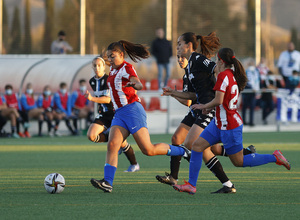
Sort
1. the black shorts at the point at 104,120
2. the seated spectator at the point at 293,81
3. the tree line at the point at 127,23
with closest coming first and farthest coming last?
the black shorts at the point at 104,120 → the seated spectator at the point at 293,81 → the tree line at the point at 127,23

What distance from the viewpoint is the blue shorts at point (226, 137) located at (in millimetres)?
7312

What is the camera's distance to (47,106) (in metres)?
20.0

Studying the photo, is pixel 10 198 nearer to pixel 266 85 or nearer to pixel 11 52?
pixel 266 85

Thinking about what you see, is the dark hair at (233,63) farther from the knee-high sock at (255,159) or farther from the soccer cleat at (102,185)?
the soccer cleat at (102,185)

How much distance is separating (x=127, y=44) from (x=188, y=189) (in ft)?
6.51

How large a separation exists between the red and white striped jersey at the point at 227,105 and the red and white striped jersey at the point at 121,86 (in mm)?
1169

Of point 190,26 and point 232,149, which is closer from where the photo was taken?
point 232,149

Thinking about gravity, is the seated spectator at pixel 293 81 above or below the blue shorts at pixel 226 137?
above

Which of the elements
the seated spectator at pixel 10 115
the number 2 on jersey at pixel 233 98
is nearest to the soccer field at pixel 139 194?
the number 2 on jersey at pixel 233 98

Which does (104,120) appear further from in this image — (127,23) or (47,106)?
(127,23)

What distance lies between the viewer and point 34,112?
1980 centimetres

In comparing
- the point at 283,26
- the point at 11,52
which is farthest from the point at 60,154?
the point at 283,26

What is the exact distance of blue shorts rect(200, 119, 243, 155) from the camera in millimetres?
7312

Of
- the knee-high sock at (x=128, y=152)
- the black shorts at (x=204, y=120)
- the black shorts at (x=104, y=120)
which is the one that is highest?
the black shorts at (x=204, y=120)
